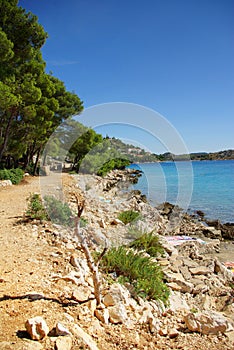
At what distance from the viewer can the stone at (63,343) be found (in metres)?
2.30

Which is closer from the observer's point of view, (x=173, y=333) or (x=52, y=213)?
(x=173, y=333)

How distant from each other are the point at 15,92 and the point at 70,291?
1085 cm

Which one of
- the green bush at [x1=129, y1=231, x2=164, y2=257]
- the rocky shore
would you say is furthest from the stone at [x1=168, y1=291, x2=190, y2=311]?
the green bush at [x1=129, y1=231, x2=164, y2=257]

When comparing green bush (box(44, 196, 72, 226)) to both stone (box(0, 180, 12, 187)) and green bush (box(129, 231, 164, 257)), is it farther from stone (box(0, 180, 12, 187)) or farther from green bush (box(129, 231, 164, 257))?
stone (box(0, 180, 12, 187))

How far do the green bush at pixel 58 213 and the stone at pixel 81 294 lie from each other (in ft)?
8.35

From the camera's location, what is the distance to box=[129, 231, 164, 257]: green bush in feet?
20.0

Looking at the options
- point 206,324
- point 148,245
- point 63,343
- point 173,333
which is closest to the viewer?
point 63,343

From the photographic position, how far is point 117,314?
3088mm

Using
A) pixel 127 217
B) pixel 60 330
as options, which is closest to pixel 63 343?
pixel 60 330

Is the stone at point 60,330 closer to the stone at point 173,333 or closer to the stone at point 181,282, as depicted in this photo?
the stone at point 173,333

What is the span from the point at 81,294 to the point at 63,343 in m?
0.89

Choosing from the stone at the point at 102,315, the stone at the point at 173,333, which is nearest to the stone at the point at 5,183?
the stone at the point at 102,315

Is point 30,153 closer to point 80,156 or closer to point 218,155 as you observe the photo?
point 80,156

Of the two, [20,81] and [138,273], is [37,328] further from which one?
[20,81]
